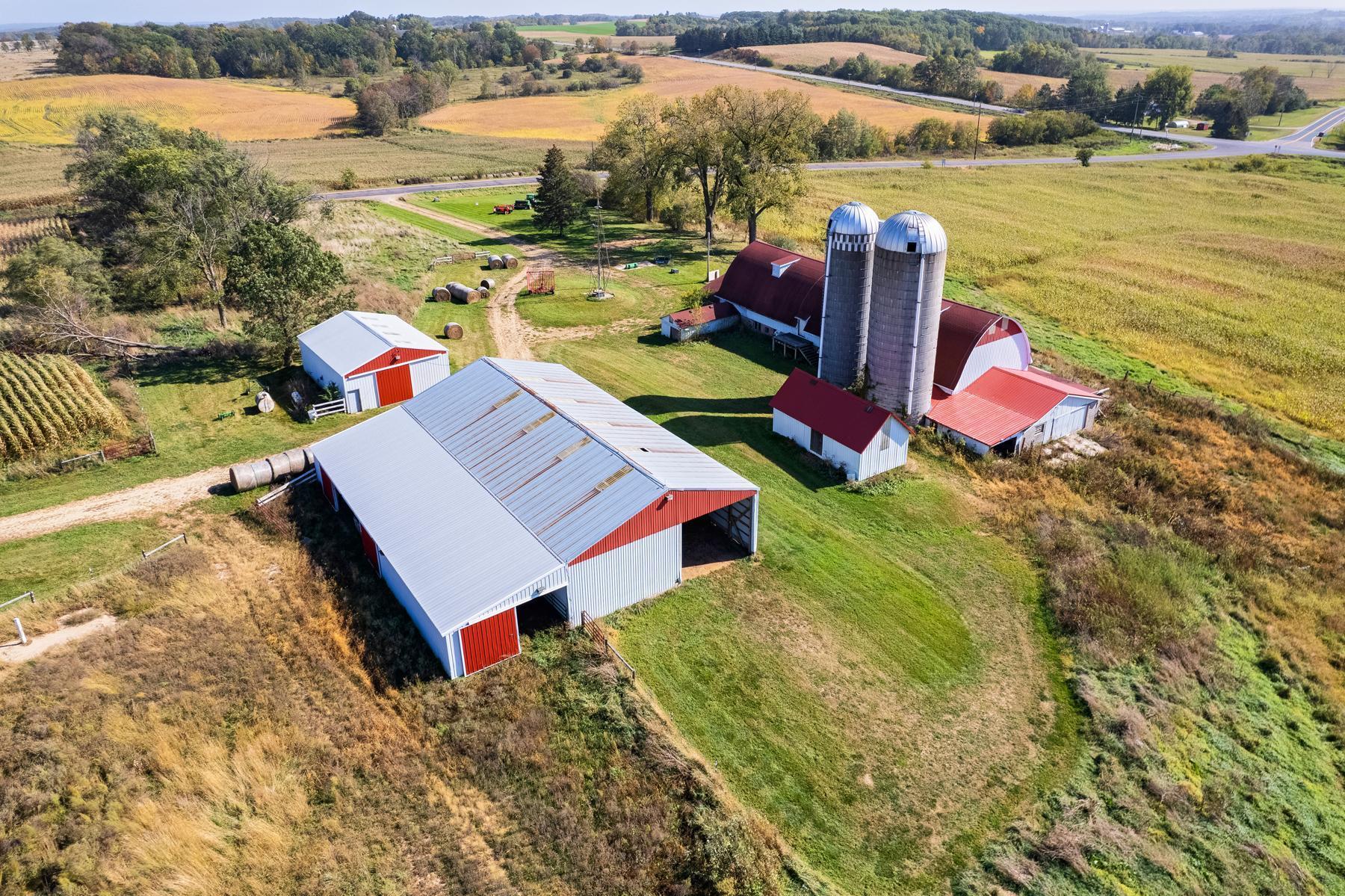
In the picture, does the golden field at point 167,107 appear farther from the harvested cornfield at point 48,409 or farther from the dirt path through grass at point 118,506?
the dirt path through grass at point 118,506

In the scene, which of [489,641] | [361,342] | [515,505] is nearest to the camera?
[489,641]

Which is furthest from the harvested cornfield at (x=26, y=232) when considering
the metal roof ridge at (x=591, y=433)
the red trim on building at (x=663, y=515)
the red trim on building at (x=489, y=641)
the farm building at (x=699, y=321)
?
the red trim on building at (x=663, y=515)

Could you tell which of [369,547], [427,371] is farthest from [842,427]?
[427,371]

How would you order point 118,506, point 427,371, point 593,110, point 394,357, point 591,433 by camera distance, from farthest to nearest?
1. point 593,110
2. point 427,371
3. point 394,357
4. point 118,506
5. point 591,433

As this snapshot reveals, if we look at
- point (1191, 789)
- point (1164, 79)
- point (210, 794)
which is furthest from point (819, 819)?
point (1164, 79)

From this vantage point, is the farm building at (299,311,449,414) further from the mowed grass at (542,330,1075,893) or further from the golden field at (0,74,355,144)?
the golden field at (0,74,355,144)

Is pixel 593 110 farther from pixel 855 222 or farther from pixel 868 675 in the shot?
pixel 868 675
